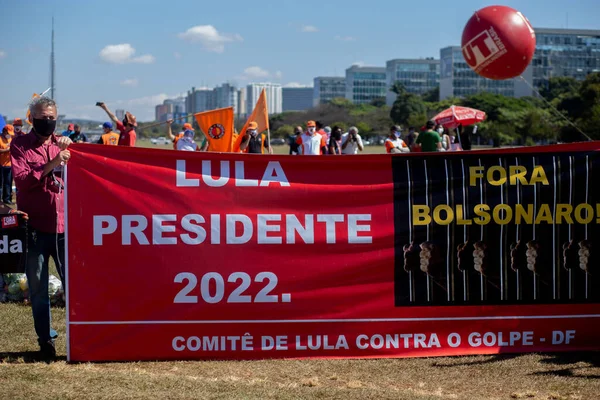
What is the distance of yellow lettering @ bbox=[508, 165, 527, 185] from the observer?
6.59m

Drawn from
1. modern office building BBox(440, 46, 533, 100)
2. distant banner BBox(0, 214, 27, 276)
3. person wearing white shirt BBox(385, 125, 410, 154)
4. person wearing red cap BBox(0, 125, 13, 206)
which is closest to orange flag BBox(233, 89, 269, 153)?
person wearing white shirt BBox(385, 125, 410, 154)

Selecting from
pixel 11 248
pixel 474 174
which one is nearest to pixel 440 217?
pixel 474 174

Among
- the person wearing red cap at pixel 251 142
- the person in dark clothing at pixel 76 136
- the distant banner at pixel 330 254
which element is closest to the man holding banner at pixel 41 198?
the distant banner at pixel 330 254

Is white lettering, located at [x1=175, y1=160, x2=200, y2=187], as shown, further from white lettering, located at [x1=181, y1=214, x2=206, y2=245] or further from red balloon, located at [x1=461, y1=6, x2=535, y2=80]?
red balloon, located at [x1=461, y1=6, x2=535, y2=80]

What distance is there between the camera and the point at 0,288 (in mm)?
9016

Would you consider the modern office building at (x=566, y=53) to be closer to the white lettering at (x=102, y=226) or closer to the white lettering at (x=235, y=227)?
the white lettering at (x=235, y=227)

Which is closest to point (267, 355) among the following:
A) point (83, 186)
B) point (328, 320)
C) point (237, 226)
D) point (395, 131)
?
point (328, 320)

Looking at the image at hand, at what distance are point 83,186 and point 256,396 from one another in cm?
220

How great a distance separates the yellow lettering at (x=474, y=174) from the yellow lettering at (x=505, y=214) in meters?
0.27

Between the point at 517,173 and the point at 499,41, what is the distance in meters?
3.41

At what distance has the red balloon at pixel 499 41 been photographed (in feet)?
31.2

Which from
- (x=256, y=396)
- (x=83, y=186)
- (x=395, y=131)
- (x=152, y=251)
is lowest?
(x=256, y=396)

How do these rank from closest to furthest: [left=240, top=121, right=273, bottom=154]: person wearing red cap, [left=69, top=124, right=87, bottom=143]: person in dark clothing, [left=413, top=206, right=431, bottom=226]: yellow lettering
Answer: [left=413, top=206, right=431, bottom=226]: yellow lettering, [left=240, top=121, right=273, bottom=154]: person wearing red cap, [left=69, top=124, right=87, bottom=143]: person in dark clothing

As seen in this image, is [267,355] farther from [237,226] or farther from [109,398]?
[109,398]
